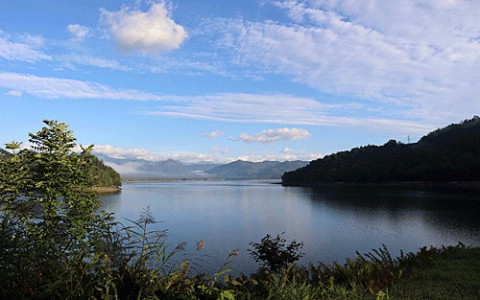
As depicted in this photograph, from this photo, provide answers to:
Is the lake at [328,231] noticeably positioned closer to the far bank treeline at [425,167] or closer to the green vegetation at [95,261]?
the green vegetation at [95,261]

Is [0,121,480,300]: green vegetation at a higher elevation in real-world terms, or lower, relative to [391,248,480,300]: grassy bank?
higher

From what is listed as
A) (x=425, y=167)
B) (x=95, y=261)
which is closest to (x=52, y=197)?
(x=95, y=261)

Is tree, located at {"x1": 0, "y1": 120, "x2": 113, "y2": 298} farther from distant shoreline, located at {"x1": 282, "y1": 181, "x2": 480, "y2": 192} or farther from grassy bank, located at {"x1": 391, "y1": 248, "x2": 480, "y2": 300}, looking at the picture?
distant shoreline, located at {"x1": 282, "y1": 181, "x2": 480, "y2": 192}

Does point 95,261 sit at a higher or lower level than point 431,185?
higher

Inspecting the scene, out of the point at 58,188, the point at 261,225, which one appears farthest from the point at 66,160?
the point at 261,225

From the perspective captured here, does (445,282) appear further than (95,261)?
Yes

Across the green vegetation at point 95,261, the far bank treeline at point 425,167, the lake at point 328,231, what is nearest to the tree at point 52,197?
the green vegetation at point 95,261

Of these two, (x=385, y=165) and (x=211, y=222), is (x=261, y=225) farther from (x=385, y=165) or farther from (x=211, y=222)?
(x=385, y=165)

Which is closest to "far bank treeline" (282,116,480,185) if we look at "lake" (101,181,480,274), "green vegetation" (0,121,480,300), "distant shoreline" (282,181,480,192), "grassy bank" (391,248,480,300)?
"distant shoreline" (282,181,480,192)

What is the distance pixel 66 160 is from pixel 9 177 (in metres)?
1.47

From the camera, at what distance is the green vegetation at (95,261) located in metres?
5.07

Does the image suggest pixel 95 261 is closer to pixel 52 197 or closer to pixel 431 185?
pixel 52 197

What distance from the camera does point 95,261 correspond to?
207 inches

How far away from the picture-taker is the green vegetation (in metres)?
5.07
